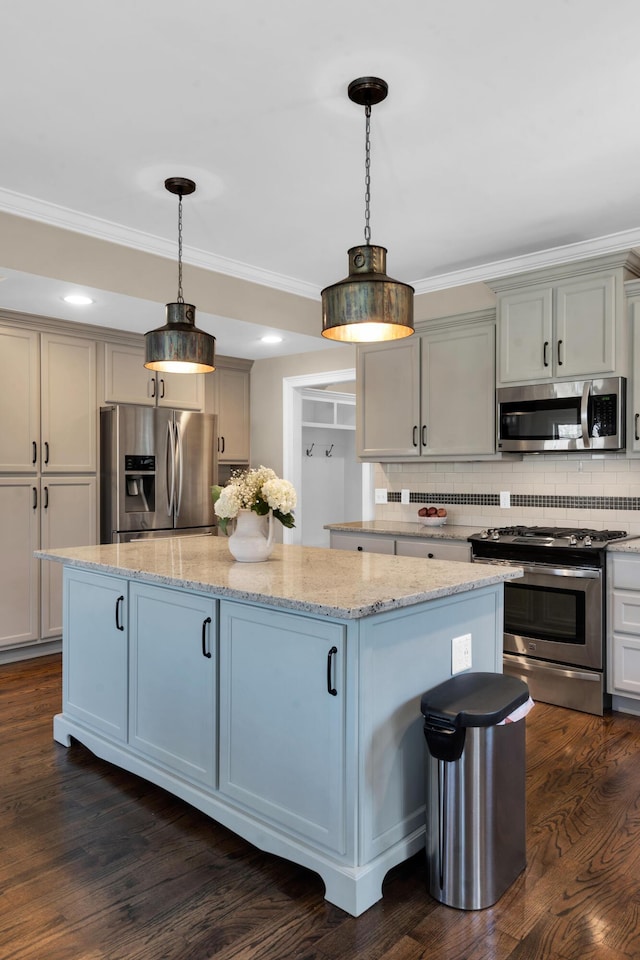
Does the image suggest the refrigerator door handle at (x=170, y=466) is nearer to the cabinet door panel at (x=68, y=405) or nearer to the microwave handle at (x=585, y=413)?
the cabinet door panel at (x=68, y=405)

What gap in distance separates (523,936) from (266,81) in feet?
9.42

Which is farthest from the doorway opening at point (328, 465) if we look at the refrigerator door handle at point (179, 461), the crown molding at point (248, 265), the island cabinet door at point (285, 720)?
the island cabinet door at point (285, 720)

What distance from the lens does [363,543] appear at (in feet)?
15.5

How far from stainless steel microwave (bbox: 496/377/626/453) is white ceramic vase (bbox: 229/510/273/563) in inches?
80.2

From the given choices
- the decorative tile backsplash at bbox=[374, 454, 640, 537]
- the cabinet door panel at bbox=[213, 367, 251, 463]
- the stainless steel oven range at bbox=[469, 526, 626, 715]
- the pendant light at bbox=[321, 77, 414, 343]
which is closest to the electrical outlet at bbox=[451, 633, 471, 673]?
the pendant light at bbox=[321, 77, 414, 343]

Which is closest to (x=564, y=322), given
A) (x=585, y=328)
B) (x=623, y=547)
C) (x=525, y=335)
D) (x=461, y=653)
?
(x=585, y=328)

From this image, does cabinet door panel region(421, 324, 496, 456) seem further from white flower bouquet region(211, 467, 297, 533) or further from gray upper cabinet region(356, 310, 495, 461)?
white flower bouquet region(211, 467, 297, 533)

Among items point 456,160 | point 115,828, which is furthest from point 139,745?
point 456,160

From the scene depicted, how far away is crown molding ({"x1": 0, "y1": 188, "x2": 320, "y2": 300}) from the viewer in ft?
11.5

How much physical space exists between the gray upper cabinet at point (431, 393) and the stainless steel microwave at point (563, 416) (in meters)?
0.16

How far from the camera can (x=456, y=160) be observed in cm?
308

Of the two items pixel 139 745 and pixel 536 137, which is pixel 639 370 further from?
pixel 139 745

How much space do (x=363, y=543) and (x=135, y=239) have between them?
244 centimetres

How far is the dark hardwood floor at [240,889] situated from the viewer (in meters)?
1.79
